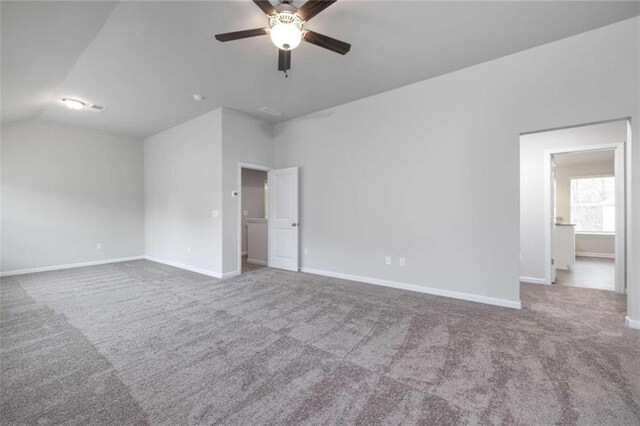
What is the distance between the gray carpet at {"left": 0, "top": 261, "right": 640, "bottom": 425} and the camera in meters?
1.59

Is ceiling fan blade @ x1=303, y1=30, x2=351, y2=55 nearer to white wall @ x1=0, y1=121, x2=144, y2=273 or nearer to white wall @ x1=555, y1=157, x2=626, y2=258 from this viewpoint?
white wall @ x1=0, y1=121, x2=144, y2=273

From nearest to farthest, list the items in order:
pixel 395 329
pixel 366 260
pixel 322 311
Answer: pixel 395 329, pixel 322 311, pixel 366 260

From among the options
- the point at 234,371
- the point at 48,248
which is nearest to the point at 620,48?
the point at 234,371

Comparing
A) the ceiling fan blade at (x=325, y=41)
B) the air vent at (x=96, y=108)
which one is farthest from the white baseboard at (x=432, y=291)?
the air vent at (x=96, y=108)

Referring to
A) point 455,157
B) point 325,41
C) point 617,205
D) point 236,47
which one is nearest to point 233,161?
point 236,47

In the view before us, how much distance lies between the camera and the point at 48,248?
529cm

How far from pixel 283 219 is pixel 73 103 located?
12.8 feet

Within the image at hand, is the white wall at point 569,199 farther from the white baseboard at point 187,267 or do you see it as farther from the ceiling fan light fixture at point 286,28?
the white baseboard at point 187,267

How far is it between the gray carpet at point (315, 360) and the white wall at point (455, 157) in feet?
2.24

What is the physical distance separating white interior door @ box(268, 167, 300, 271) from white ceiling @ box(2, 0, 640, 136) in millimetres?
1550

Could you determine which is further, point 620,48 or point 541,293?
point 541,293

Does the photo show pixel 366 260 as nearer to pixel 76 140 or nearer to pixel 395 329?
pixel 395 329

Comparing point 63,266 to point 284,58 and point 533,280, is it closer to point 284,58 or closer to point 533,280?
point 284,58

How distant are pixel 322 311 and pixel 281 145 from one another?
11.8ft
